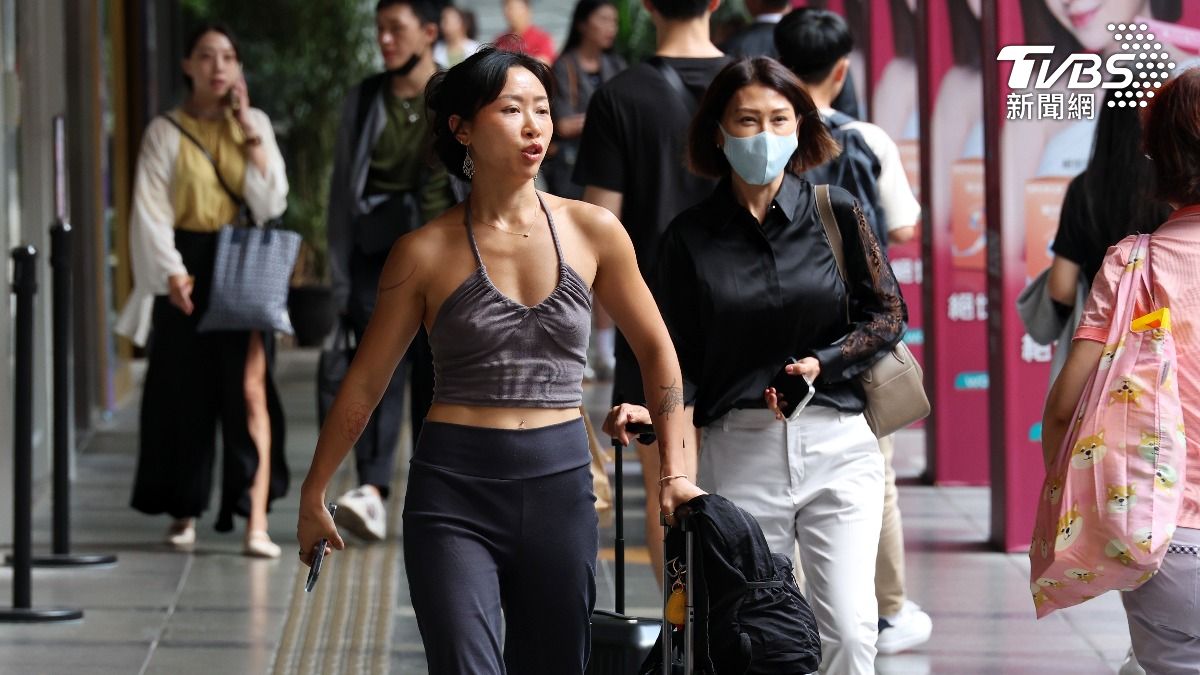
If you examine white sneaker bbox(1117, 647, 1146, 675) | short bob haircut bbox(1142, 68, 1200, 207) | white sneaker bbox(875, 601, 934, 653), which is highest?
short bob haircut bbox(1142, 68, 1200, 207)

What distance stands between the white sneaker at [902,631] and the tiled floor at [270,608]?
42 millimetres

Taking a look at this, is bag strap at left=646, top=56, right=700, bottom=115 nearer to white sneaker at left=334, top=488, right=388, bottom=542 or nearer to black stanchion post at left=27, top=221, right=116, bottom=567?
black stanchion post at left=27, top=221, right=116, bottom=567

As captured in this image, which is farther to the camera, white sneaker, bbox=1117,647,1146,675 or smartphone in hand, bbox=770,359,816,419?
white sneaker, bbox=1117,647,1146,675

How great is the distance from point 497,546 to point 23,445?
343cm

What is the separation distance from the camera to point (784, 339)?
15.8ft

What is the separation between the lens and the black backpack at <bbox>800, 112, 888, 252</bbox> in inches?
237

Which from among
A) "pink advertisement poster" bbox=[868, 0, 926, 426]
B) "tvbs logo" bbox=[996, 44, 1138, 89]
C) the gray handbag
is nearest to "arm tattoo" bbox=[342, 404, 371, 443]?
the gray handbag

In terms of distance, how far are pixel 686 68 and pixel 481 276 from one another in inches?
95.5

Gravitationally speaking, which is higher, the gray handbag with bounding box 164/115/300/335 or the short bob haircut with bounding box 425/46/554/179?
the short bob haircut with bounding box 425/46/554/179

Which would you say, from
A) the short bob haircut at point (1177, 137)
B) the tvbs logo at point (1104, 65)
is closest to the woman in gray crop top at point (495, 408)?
the short bob haircut at point (1177, 137)

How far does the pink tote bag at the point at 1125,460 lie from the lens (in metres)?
4.04

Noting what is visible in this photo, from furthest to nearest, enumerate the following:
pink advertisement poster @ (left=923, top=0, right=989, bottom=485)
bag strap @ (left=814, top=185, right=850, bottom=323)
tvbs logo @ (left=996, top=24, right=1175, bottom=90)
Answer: pink advertisement poster @ (left=923, top=0, right=989, bottom=485) < tvbs logo @ (left=996, top=24, right=1175, bottom=90) < bag strap @ (left=814, top=185, right=850, bottom=323)

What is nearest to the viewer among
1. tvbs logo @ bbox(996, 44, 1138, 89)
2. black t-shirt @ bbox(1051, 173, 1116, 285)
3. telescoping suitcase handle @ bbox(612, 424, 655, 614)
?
telescoping suitcase handle @ bbox(612, 424, 655, 614)

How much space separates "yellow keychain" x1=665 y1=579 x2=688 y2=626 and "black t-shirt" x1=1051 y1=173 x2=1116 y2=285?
2539 mm
